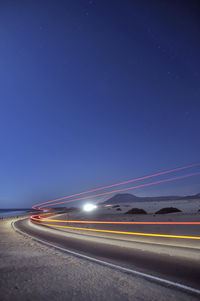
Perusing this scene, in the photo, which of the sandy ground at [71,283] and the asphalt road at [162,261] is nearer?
the sandy ground at [71,283]

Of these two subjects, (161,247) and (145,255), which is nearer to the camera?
(145,255)

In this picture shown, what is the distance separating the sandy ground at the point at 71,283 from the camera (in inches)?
171

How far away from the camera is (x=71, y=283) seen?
5.19m

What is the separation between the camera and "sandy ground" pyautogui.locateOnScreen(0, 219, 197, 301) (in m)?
4.36

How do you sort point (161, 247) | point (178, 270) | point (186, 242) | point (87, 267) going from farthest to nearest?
1. point (186, 242)
2. point (161, 247)
3. point (87, 267)
4. point (178, 270)

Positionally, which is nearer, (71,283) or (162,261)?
(71,283)

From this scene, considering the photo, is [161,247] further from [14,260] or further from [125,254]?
[14,260]

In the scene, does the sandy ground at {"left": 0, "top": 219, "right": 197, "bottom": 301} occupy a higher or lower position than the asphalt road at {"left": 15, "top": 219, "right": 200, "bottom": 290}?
higher

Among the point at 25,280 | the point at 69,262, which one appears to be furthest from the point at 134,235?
the point at 25,280

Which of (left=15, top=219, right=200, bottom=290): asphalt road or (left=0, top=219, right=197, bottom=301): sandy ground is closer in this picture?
(left=0, top=219, right=197, bottom=301): sandy ground

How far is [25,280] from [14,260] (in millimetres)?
2664

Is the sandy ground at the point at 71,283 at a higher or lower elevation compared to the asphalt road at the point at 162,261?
higher

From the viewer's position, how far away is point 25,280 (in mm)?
5512

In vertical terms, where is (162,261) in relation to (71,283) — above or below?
below
